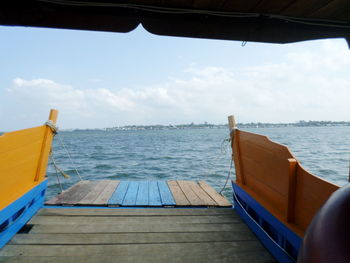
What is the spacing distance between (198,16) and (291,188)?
6.62 ft

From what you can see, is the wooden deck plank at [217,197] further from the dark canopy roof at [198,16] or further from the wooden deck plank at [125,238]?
the dark canopy roof at [198,16]

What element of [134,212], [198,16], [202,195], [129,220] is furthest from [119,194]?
[198,16]

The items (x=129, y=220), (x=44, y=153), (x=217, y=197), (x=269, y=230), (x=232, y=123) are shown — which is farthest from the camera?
(x=217, y=197)

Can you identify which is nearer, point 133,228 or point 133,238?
point 133,238

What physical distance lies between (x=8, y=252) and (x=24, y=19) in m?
2.37

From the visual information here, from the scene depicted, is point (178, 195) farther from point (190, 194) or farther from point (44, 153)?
point (44, 153)

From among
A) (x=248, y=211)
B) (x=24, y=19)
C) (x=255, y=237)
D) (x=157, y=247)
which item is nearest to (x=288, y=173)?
(x=255, y=237)

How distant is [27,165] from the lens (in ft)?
10.6

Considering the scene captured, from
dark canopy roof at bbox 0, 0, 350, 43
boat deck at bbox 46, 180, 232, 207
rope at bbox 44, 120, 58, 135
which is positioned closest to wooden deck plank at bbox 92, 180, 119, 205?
boat deck at bbox 46, 180, 232, 207

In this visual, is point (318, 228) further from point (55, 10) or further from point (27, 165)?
point (27, 165)

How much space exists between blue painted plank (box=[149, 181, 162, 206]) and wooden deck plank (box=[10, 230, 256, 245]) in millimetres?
1162

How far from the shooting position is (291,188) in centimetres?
239

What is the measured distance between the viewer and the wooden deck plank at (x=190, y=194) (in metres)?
4.17

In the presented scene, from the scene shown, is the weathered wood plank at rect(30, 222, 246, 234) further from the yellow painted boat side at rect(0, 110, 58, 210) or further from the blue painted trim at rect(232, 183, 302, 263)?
the yellow painted boat side at rect(0, 110, 58, 210)
